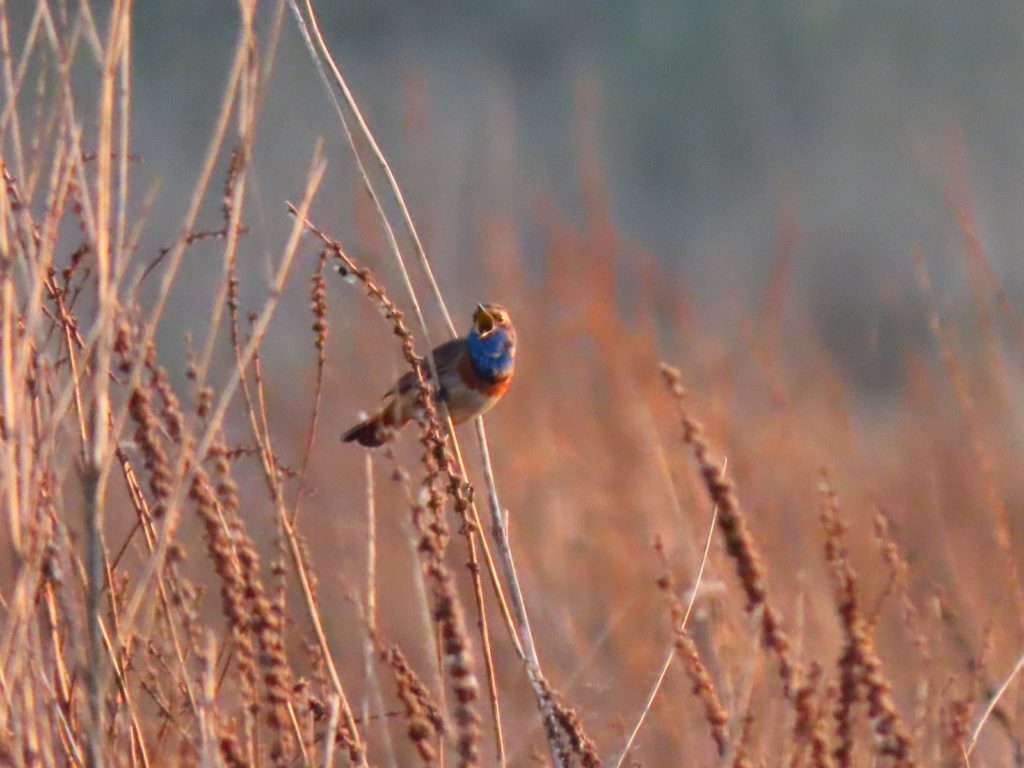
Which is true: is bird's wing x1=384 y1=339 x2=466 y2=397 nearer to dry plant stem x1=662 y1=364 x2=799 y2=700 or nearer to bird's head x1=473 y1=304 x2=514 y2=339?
bird's head x1=473 y1=304 x2=514 y2=339

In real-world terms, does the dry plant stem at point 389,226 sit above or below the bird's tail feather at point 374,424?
below

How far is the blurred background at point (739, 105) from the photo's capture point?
11078 millimetres

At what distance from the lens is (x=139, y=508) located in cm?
188

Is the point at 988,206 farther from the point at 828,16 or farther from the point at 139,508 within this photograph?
the point at 139,508

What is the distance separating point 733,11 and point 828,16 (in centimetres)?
74

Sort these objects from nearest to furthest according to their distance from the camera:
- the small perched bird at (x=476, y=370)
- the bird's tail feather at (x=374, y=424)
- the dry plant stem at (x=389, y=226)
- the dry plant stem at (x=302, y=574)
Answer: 1. the dry plant stem at (x=302, y=574)
2. the dry plant stem at (x=389, y=226)
3. the bird's tail feather at (x=374, y=424)
4. the small perched bird at (x=476, y=370)

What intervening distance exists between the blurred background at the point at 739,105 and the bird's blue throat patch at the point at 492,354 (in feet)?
20.4

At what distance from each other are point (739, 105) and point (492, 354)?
877 cm

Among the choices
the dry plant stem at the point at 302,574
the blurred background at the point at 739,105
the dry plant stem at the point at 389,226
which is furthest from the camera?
the blurred background at the point at 739,105

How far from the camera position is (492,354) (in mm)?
3766

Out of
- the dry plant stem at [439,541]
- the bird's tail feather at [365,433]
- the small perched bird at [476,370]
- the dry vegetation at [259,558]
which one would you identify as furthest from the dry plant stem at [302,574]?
the small perched bird at [476,370]

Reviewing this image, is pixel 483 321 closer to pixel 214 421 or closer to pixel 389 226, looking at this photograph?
pixel 389 226

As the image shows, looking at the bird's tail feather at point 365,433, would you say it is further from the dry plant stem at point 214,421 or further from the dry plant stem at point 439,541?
the dry plant stem at point 214,421

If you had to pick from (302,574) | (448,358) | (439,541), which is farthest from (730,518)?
(448,358)
